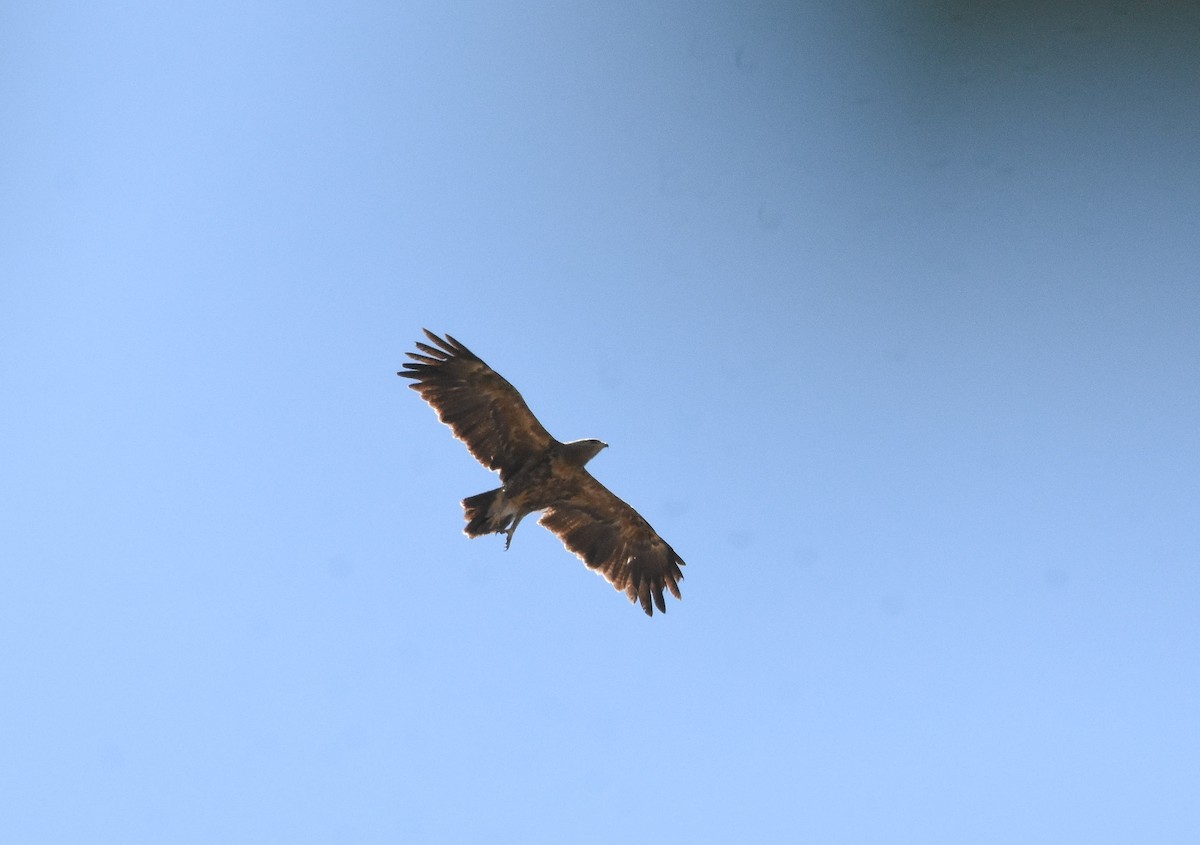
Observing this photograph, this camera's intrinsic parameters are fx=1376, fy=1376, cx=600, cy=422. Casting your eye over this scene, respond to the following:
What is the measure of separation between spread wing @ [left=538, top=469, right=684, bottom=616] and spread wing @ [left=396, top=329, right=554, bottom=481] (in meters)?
1.01

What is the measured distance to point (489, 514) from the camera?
11.7 metres

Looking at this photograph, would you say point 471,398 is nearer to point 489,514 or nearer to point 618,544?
point 489,514

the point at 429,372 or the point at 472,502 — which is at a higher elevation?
the point at 429,372

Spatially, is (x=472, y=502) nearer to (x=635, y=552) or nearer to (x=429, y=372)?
(x=429, y=372)

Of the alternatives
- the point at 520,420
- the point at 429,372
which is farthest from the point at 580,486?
the point at 429,372

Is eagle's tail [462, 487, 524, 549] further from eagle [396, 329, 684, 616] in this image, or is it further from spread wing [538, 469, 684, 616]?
spread wing [538, 469, 684, 616]

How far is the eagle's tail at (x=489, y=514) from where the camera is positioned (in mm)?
11625

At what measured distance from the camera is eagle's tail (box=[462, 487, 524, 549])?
1162 centimetres

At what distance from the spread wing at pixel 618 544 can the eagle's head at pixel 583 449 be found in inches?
23.1

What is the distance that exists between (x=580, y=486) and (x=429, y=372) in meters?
1.74

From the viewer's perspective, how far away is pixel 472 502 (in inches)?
459

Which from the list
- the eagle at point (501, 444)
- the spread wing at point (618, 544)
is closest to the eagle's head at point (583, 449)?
the eagle at point (501, 444)

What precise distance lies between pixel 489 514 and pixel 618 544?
1679 mm

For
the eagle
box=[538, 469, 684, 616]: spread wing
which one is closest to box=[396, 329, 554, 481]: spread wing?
the eagle
